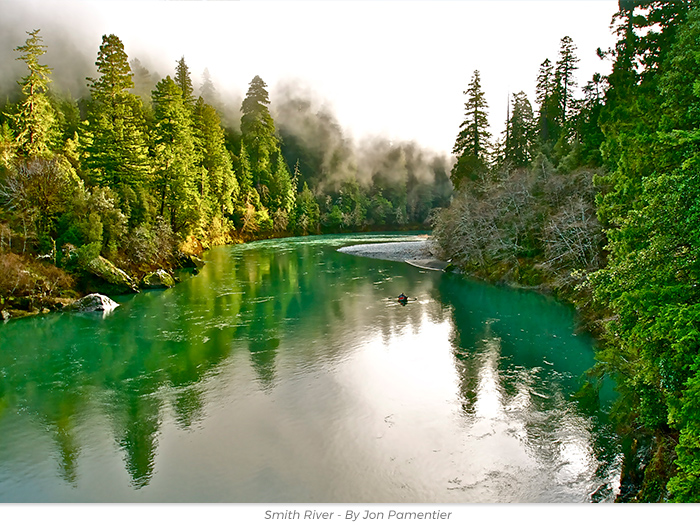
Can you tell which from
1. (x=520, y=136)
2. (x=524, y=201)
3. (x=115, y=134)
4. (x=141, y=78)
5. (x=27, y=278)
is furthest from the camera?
(x=141, y=78)

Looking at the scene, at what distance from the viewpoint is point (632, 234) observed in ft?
29.8

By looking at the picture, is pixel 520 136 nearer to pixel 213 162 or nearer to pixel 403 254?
pixel 403 254

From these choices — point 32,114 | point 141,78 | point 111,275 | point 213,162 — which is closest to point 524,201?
point 111,275

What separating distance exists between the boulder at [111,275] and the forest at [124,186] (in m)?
0.08

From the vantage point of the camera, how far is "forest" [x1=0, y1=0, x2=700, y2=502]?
7.36 metres

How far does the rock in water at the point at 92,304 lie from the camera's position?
23.2m

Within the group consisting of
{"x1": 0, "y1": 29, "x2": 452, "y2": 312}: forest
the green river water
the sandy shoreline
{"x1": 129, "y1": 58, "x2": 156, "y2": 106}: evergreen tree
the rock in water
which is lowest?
the green river water

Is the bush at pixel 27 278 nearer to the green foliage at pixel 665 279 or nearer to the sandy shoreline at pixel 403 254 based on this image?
the green foliage at pixel 665 279

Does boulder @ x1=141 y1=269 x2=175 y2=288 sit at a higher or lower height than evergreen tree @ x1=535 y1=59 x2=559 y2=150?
lower

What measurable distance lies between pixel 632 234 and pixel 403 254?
37.8 metres

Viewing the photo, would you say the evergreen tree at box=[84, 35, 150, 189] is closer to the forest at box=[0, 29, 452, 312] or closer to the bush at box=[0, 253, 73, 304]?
the forest at box=[0, 29, 452, 312]

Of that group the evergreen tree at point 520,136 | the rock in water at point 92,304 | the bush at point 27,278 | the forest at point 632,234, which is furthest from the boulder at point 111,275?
the evergreen tree at point 520,136

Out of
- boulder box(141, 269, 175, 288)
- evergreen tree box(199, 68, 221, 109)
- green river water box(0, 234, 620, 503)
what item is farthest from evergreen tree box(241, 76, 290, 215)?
green river water box(0, 234, 620, 503)

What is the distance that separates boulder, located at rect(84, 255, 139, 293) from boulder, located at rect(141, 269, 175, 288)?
4.07 ft
